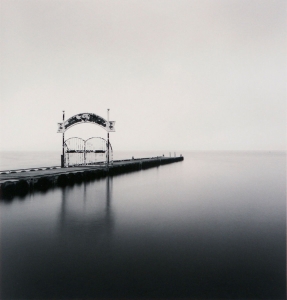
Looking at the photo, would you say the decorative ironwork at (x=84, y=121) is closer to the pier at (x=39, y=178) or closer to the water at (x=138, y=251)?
the pier at (x=39, y=178)

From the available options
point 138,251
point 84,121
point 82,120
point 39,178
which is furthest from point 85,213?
point 82,120

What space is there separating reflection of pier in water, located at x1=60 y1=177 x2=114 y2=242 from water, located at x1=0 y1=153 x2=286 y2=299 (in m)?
0.05

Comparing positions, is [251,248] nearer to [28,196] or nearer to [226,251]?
[226,251]

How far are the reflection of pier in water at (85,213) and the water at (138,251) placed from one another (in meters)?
0.05

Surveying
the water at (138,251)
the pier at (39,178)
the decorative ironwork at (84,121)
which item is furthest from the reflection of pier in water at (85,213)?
the decorative ironwork at (84,121)

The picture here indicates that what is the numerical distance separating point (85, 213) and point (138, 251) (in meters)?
6.26

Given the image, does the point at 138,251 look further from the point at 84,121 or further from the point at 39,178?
the point at 84,121

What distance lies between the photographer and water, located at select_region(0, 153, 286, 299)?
5.95m

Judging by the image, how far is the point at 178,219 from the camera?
42.7 ft

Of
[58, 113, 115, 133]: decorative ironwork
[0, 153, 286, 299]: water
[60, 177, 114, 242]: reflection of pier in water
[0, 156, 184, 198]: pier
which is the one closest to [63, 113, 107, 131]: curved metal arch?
[58, 113, 115, 133]: decorative ironwork

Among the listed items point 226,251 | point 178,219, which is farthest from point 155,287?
point 178,219

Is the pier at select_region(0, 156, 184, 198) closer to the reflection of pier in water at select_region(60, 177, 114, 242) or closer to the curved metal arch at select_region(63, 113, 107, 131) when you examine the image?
the reflection of pier in water at select_region(60, 177, 114, 242)

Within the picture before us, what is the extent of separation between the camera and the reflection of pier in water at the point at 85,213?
10305 millimetres

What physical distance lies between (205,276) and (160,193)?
615 inches
